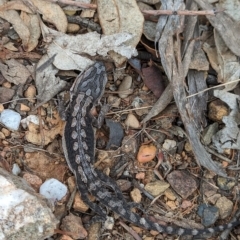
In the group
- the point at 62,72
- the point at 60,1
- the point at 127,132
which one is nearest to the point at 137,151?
the point at 127,132

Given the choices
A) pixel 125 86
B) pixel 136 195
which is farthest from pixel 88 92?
pixel 136 195

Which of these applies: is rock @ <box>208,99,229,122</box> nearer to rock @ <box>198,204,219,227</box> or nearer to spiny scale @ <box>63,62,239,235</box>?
rock @ <box>198,204,219,227</box>

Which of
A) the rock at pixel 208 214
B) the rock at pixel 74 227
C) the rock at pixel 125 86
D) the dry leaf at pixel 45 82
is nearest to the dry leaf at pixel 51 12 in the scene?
the dry leaf at pixel 45 82

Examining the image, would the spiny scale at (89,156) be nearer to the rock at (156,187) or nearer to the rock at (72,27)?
the rock at (156,187)

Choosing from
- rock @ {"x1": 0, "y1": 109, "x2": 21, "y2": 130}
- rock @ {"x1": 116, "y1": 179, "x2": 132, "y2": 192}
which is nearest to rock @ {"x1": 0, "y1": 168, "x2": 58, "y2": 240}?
rock @ {"x1": 0, "y1": 109, "x2": 21, "y2": 130}

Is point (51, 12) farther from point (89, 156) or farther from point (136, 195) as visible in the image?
point (136, 195)

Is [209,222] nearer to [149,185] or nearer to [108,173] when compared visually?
[149,185]
